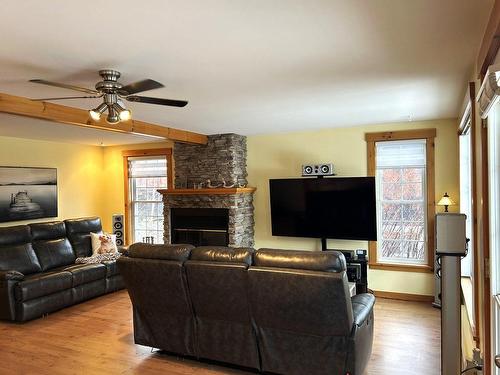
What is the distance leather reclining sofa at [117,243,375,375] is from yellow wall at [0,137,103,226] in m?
4.31

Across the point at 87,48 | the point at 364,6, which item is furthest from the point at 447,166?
the point at 87,48

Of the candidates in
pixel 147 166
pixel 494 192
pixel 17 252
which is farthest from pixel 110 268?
pixel 494 192

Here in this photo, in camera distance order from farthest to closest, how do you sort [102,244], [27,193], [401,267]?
[27,193]
[102,244]
[401,267]

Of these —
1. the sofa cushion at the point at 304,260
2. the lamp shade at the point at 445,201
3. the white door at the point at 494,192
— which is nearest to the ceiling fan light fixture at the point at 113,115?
the sofa cushion at the point at 304,260

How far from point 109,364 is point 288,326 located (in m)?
1.78

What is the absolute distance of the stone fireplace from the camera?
6430 mm

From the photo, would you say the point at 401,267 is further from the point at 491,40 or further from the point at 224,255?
the point at 491,40

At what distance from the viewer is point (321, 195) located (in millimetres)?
5801

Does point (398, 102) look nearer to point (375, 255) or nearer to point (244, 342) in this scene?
point (375, 255)

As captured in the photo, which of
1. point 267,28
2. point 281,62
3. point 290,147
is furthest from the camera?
point 290,147

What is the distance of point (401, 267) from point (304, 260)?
3.39m

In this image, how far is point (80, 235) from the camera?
251 inches

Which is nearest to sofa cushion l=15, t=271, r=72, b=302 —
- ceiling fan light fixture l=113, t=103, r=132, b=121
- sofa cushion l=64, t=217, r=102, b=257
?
sofa cushion l=64, t=217, r=102, b=257

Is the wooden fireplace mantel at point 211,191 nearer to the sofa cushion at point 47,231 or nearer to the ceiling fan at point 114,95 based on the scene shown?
the sofa cushion at point 47,231
